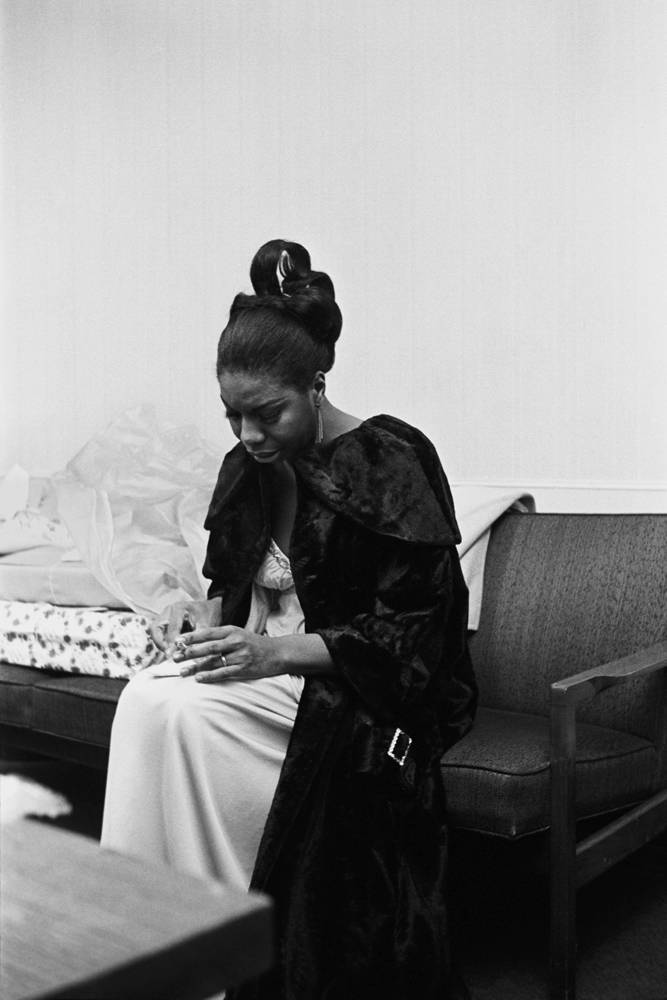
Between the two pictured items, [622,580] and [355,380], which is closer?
[622,580]

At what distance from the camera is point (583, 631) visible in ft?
7.91

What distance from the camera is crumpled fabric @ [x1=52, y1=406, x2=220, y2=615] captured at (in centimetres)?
294

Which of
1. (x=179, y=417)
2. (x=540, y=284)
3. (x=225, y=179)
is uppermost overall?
(x=225, y=179)

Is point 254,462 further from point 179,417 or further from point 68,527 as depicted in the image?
point 179,417

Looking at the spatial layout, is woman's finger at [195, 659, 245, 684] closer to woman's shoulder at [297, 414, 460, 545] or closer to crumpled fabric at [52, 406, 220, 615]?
woman's shoulder at [297, 414, 460, 545]

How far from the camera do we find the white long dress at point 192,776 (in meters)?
1.85

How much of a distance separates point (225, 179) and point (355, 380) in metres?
0.90

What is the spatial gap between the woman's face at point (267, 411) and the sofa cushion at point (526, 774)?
0.61 m

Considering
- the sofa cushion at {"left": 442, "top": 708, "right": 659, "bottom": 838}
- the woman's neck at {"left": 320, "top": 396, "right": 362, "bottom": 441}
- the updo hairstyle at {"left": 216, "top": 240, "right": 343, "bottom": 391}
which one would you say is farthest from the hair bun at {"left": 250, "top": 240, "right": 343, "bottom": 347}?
the sofa cushion at {"left": 442, "top": 708, "right": 659, "bottom": 838}

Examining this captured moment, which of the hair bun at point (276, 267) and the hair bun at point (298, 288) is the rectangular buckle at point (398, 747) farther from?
the hair bun at point (276, 267)

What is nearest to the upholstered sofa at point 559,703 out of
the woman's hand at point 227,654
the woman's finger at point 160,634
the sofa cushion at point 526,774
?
the sofa cushion at point 526,774

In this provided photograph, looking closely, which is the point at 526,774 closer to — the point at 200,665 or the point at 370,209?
the point at 200,665

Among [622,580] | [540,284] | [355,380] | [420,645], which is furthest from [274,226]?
[420,645]

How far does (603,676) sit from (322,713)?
1.51ft
